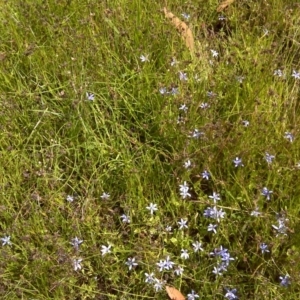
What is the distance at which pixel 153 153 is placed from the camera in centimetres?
257

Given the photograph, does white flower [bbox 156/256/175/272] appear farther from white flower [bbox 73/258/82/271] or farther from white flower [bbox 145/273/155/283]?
white flower [bbox 73/258/82/271]

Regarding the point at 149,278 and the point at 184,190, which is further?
the point at 184,190

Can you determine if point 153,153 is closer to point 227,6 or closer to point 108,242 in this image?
point 108,242

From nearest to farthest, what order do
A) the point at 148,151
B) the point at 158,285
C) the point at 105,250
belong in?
the point at 158,285 < the point at 105,250 < the point at 148,151

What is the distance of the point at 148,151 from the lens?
2527 mm

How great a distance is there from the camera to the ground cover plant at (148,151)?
223cm

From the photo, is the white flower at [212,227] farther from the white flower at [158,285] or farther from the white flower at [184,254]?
the white flower at [158,285]

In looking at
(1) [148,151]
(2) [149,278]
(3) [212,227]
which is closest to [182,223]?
(3) [212,227]

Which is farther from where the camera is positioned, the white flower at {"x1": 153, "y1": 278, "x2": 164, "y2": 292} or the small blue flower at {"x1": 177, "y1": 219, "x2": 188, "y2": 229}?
the small blue flower at {"x1": 177, "y1": 219, "x2": 188, "y2": 229}

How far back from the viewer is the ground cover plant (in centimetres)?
223

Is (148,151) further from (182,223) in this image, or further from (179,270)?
(179,270)

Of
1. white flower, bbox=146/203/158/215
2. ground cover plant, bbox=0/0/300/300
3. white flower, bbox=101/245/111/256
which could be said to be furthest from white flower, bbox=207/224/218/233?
white flower, bbox=101/245/111/256

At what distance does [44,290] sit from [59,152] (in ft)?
2.17

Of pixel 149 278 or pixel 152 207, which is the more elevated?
pixel 152 207
